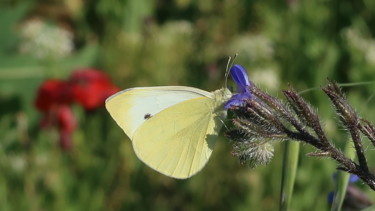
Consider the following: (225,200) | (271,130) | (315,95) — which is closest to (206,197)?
(225,200)

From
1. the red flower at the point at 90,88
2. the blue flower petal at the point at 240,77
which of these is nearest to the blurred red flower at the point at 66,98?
the red flower at the point at 90,88

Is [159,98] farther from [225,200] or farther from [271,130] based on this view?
[225,200]

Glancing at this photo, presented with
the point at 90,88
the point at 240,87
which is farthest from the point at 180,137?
the point at 90,88

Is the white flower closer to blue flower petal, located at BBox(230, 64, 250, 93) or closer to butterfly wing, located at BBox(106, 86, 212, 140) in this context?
butterfly wing, located at BBox(106, 86, 212, 140)

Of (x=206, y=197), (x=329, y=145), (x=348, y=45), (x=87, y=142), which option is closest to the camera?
(x=329, y=145)

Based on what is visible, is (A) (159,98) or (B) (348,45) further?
(B) (348,45)

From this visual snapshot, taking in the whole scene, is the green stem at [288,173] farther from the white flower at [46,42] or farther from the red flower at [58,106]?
the white flower at [46,42]

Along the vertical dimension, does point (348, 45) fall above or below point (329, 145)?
below

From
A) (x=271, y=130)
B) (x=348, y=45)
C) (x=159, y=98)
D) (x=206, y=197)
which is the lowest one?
(x=206, y=197)
